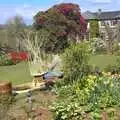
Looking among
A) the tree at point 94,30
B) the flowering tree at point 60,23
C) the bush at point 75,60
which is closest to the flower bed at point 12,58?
the flowering tree at point 60,23

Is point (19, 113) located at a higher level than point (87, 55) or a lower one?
lower

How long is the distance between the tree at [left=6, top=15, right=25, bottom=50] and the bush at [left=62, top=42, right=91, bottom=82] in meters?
20.0

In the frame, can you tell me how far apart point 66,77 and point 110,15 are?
48264mm

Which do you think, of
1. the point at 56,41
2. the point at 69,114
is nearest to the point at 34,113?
the point at 69,114

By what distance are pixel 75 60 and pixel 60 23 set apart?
19.4 meters

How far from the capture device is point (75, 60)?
1441 centimetres

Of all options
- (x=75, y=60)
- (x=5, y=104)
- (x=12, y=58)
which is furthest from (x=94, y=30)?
(x=5, y=104)

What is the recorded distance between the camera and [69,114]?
368 inches

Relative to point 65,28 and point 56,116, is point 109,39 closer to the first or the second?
point 65,28

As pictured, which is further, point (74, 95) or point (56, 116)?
point (74, 95)

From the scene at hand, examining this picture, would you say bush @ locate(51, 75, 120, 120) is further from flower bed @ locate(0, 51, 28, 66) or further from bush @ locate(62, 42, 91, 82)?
flower bed @ locate(0, 51, 28, 66)

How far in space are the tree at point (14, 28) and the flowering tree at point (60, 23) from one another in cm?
232

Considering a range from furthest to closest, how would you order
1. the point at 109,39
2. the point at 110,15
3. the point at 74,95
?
the point at 110,15
the point at 109,39
the point at 74,95

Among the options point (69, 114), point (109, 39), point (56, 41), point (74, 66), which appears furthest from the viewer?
point (109, 39)
